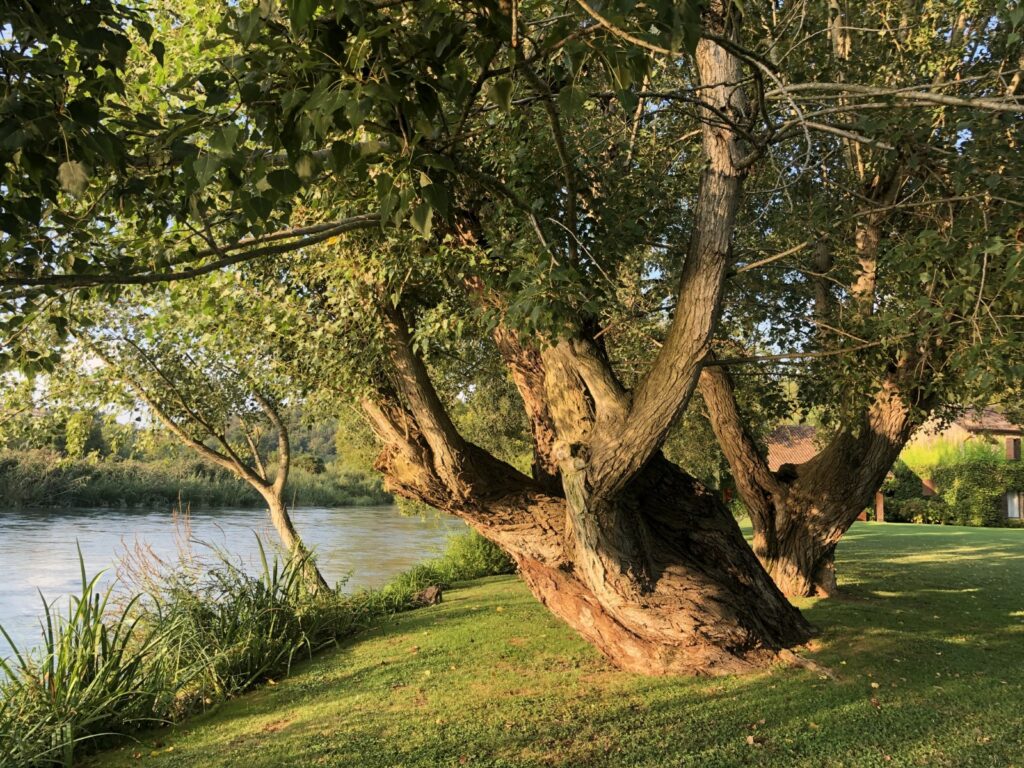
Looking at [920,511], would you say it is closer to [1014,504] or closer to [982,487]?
[982,487]

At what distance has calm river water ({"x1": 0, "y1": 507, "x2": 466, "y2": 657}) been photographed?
11.3 metres

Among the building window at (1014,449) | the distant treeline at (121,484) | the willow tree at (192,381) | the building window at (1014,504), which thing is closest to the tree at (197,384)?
the willow tree at (192,381)

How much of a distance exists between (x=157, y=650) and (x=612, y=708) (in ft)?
12.9

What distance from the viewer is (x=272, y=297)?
6.22 meters

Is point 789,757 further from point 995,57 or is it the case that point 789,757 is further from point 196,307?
point 995,57

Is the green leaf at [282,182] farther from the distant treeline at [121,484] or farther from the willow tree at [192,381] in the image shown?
the distant treeline at [121,484]

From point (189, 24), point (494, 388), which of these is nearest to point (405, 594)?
point (494, 388)

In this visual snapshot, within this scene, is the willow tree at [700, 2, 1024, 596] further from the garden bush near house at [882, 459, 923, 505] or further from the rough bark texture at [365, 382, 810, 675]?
the garden bush near house at [882, 459, 923, 505]

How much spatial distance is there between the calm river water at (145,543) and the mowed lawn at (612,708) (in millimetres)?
2725

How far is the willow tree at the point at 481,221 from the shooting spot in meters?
2.09

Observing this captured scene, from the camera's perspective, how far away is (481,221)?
5594 millimetres

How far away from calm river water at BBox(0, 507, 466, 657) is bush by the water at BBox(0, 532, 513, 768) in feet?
2.43

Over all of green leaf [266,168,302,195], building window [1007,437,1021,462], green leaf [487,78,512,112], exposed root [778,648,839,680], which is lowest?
exposed root [778,648,839,680]

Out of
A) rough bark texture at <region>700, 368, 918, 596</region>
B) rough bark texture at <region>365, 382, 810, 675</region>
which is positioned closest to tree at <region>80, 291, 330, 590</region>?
rough bark texture at <region>365, 382, 810, 675</region>
